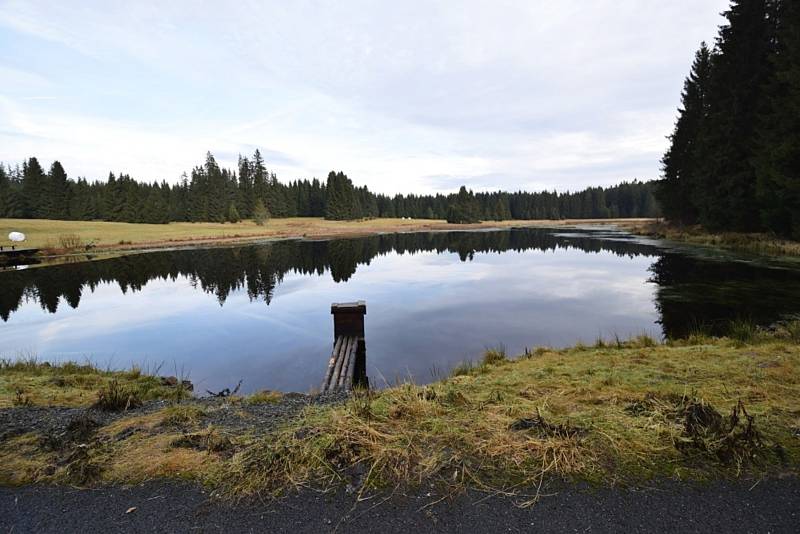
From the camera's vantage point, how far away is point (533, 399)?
575 cm

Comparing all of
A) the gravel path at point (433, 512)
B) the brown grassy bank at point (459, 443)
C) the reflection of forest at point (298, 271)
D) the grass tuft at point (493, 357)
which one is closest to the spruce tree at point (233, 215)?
the reflection of forest at point (298, 271)

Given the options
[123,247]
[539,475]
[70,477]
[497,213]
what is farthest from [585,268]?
[497,213]

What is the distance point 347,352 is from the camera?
1079cm

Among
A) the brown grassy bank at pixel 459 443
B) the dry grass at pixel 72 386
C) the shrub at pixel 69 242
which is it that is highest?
the shrub at pixel 69 242

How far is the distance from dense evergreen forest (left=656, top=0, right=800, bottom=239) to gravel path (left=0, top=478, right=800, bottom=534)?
2800cm

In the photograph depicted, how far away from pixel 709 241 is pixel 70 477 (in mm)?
43204

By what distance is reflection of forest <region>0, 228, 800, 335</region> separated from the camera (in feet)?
47.2

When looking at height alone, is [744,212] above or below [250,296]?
above

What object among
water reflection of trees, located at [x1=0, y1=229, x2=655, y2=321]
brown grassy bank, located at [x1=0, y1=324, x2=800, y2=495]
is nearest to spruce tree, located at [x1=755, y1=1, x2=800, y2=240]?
water reflection of trees, located at [x1=0, y1=229, x2=655, y2=321]

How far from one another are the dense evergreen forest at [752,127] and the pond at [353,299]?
211 inches

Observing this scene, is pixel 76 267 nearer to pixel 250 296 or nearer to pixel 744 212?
pixel 250 296

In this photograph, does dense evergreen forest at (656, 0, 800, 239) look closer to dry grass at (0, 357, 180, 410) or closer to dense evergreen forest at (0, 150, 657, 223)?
dry grass at (0, 357, 180, 410)

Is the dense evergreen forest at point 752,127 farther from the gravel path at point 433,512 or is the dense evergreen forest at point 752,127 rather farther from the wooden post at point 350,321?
the gravel path at point 433,512

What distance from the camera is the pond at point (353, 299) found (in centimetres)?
1152
